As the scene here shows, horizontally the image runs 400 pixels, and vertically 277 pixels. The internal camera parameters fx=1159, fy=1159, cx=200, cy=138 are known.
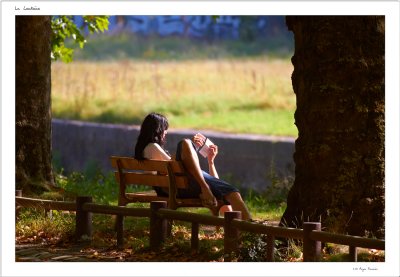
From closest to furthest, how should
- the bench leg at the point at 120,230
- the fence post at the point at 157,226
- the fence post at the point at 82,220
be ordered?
the fence post at the point at 157,226, the bench leg at the point at 120,230, the fence post at the point at 82,220

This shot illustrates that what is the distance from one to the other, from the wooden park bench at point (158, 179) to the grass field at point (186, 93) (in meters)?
14.7

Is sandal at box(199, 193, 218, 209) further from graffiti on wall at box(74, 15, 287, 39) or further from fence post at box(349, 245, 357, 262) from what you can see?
graffiti on wall at box(74, 15, 287, 39)

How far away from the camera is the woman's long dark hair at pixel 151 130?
12742 millimetres

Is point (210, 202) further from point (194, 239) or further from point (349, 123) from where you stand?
point (349, 123)

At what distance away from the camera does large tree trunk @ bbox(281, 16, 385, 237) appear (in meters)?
11.5

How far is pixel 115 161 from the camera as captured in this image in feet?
43.8

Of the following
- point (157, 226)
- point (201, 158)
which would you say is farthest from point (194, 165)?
point (201, 158)

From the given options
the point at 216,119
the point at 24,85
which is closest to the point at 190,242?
the point at 24,85

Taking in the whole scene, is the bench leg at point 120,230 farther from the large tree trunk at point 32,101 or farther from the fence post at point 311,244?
the large tree trunk at point 32,101

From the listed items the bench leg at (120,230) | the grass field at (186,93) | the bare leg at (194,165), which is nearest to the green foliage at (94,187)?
the bench leg at (120,230)

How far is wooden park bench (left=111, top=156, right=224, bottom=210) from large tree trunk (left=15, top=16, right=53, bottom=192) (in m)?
2.41

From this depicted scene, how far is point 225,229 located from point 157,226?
103 cm

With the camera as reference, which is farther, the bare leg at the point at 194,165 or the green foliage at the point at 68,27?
the green foliage at the point at 68,27

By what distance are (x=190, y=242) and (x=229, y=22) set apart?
2853 centimetres
